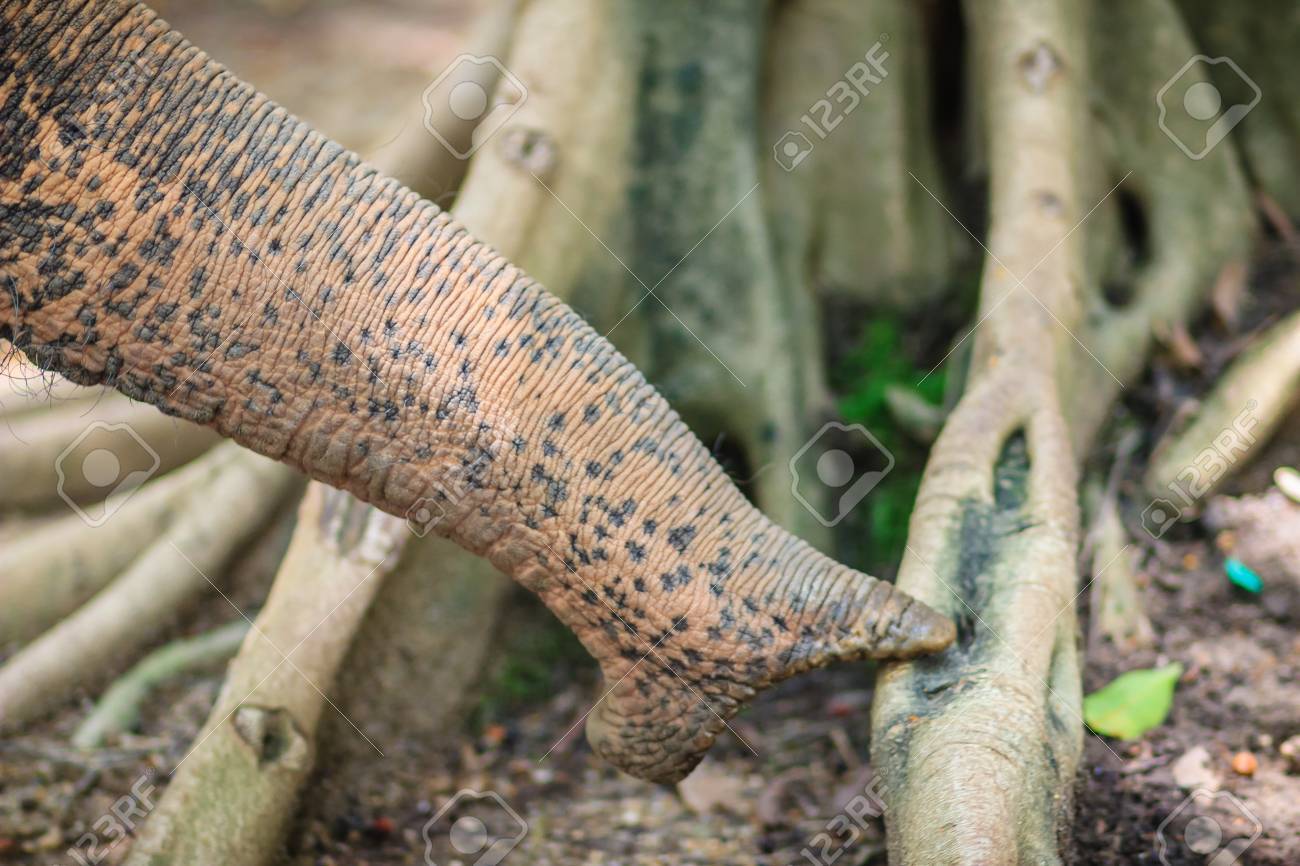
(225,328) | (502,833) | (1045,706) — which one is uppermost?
(1045,706)

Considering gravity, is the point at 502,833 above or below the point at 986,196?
below

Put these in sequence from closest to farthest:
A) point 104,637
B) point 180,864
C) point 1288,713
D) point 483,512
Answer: point 483,512 → point 180,864 → point 1288,713 → point 104,637

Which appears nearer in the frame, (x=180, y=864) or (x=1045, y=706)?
(x=1045, y=706)

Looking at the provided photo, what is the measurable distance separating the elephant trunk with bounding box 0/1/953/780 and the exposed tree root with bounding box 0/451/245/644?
93.0 inches

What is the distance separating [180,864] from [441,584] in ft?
3.92

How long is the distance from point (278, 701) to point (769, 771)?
5.01 ft

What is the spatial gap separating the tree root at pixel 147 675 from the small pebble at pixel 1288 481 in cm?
379

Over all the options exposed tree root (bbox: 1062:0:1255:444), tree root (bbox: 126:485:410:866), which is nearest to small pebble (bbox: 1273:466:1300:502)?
exposed tree root (bbox: 1062:0:1255:444)

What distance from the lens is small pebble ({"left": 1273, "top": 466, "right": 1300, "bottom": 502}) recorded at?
12.0 ft

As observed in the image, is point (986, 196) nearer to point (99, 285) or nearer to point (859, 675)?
point (859, 675)

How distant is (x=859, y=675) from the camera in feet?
12.6

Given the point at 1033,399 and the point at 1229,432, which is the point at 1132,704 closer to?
the point at 1033,399

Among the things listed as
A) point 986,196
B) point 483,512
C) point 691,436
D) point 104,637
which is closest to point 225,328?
point 483,512

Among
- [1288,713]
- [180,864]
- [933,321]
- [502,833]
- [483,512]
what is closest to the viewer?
[483,512]
